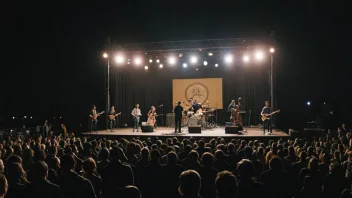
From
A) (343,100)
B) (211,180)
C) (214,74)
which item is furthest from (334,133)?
(211,180)

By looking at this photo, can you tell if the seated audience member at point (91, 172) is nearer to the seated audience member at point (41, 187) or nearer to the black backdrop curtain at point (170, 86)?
the seated audience member at point (41, 187)

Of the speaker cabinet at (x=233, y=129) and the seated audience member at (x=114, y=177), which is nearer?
the seated audience member at (x=114, y=177)

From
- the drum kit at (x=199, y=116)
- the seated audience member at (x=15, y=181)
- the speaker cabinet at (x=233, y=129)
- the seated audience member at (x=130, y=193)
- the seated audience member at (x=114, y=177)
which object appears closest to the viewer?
the seated audience member at (x=130, y=193)

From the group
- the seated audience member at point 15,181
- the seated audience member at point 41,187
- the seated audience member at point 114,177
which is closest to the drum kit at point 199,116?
the seated audience member at point 114,177

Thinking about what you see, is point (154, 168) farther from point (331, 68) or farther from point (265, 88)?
point (331, 68)

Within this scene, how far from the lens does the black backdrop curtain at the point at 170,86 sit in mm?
21219

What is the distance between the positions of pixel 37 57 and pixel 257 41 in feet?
57.6

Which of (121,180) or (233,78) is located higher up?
(233,78)

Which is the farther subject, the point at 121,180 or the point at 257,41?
the point at 257,41

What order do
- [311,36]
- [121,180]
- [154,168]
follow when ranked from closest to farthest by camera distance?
[121,180] < [154,168] < [311,36]

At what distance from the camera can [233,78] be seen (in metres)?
21.8

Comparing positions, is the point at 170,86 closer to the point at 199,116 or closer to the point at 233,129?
the point at 199,116

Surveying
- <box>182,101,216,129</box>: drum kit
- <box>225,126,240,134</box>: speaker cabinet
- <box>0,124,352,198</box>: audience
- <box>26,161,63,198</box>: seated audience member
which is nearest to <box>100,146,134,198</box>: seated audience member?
<box>0,124,352,198</box>: audience

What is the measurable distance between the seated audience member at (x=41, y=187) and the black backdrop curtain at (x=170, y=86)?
17475mm
